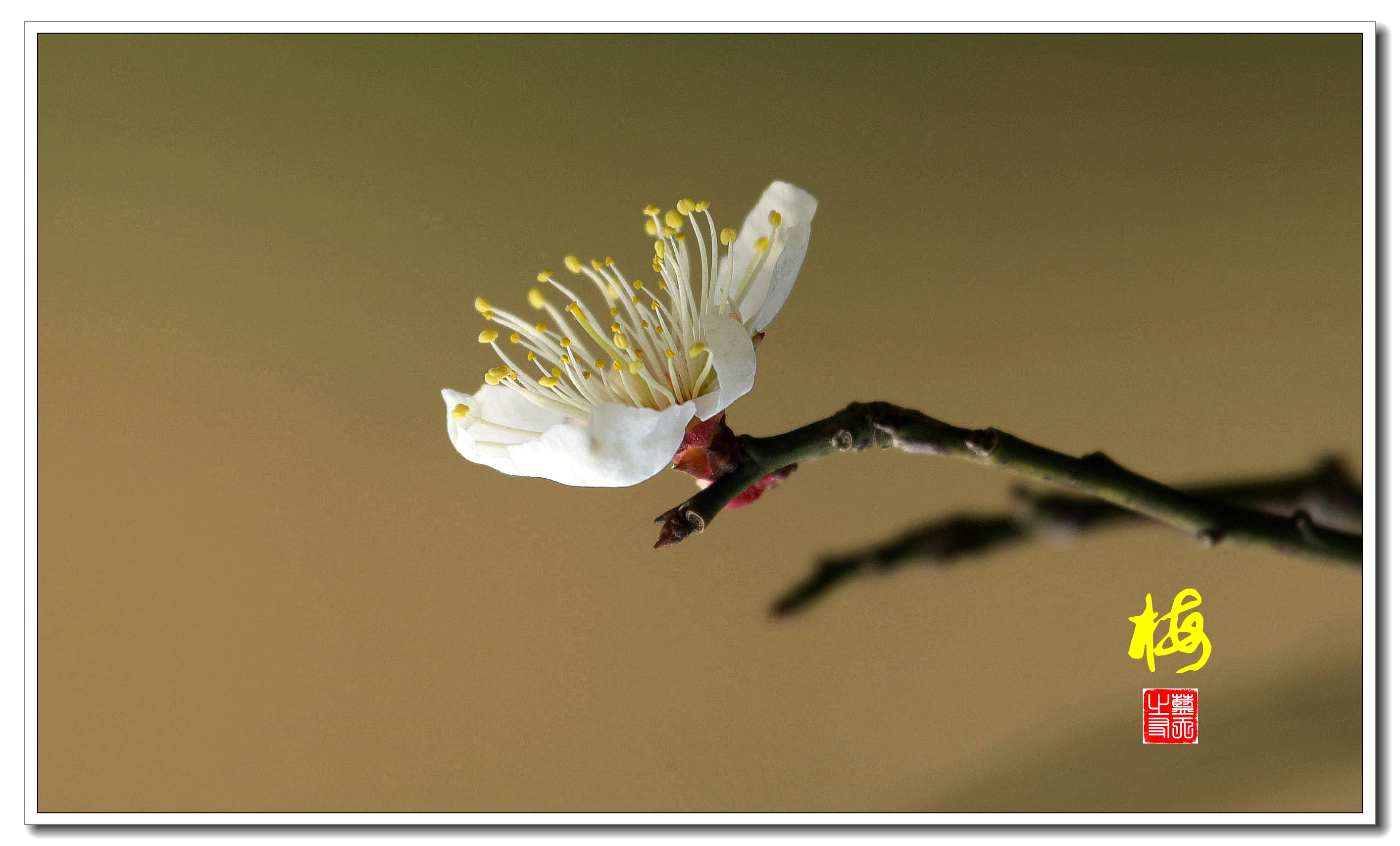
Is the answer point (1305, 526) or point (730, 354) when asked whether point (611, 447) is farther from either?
point (1305, 526)

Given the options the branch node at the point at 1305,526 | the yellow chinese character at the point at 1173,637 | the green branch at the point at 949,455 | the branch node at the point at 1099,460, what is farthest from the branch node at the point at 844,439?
the yellow chinese character at the point at 1173,637

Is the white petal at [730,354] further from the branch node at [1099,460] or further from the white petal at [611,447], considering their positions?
the branch node at [1099,460]

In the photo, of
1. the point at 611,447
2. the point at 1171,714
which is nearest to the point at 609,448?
the point at 611,447

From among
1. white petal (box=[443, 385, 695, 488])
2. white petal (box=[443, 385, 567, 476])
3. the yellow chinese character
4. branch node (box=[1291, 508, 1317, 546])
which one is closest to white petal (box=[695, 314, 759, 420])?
white petal (box=[443, 385, 695, 488])

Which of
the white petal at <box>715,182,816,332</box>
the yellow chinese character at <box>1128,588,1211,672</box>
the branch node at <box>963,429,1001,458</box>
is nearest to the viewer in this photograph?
the branch node at <box>963,429,1001,458</box>

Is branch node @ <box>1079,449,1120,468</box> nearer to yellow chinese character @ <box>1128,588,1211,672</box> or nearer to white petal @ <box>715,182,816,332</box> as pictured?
white petal @ <box>715,182,816,332</box>
